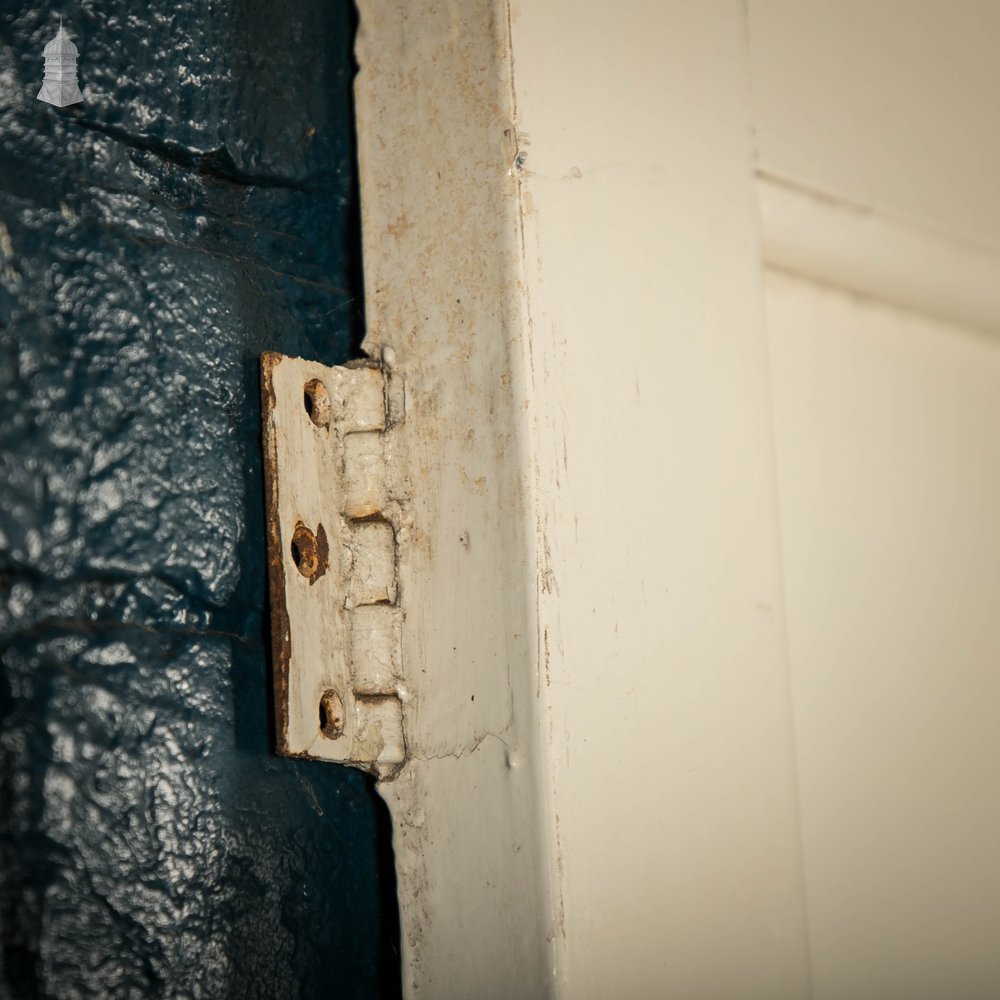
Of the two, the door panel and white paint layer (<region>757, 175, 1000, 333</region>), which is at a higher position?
white paint layer (<region>757, 175, 1000, 333</region>)

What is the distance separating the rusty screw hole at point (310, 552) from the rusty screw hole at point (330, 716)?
7cm

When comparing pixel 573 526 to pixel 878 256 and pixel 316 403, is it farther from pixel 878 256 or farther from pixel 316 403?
pixel 878 256

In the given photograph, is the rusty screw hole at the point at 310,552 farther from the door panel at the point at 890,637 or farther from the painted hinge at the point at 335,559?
the door panel at the point at 890,637

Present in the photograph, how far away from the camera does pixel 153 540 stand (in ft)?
1.97

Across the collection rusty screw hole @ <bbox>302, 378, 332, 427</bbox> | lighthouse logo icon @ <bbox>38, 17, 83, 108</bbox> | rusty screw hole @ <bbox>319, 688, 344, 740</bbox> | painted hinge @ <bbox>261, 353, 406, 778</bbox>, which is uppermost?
lighthouse logo icon @ <bbox>38, 17, 83, 108</bbox>

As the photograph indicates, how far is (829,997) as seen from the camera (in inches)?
31.5

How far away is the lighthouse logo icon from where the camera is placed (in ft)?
1.94

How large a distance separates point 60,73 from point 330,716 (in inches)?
16.5

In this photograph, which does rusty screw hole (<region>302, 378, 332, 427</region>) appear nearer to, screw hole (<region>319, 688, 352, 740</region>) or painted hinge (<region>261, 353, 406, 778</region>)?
painted hinge (<region>261, 353, 406, 778</region>)

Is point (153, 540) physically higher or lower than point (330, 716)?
higher

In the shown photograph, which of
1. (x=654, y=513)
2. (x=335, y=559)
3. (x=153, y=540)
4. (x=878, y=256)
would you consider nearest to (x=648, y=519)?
(x=654, y=513)

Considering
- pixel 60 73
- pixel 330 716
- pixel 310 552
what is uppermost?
pixel 60 73

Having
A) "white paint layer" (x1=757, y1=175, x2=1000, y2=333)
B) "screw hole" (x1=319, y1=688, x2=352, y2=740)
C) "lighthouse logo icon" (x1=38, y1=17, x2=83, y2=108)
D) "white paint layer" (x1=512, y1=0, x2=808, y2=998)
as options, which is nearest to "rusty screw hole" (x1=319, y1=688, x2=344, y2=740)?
"screw hole" (x1=319, y1=688, x2=352, y2=740)

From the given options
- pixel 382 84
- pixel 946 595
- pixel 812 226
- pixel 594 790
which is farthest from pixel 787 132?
pixel 594 790
